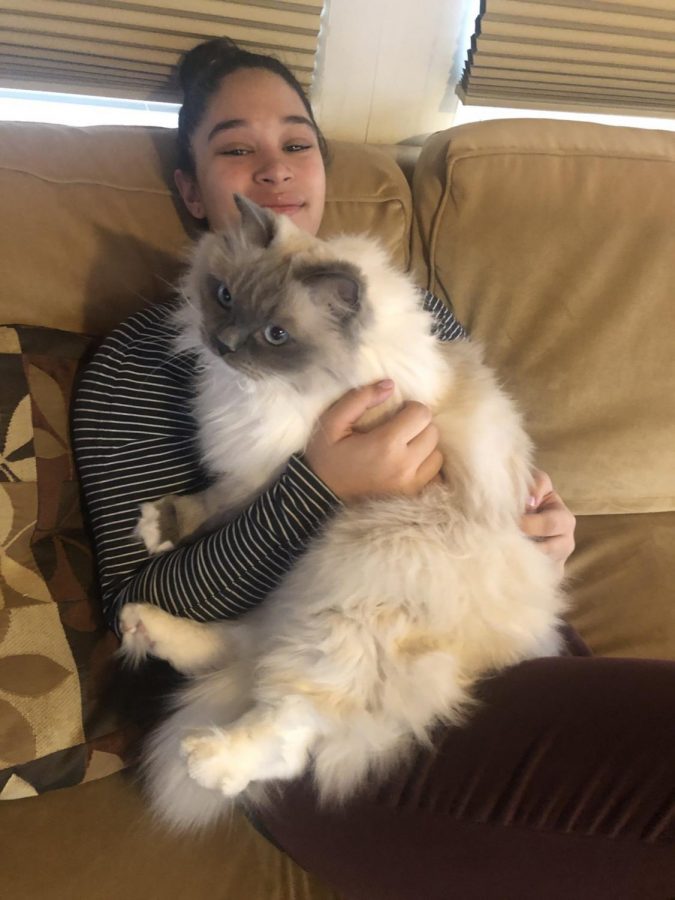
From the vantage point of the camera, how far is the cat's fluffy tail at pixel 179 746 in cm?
109

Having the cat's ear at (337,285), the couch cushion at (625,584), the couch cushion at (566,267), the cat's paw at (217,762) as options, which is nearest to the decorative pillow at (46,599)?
the cat's paw at (217,762)

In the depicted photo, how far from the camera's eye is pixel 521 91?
1.98m

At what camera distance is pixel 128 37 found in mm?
1604

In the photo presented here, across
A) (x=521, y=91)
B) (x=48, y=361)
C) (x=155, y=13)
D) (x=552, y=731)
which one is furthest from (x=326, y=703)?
(x=521, y=91)

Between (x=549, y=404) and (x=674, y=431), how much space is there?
40 centimetres

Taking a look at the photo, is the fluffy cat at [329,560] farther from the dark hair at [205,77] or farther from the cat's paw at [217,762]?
the dark hair at [205,77]

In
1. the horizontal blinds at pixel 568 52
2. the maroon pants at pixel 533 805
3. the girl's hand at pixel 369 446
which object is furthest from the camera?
the horizontal blinds at pixel 568 52

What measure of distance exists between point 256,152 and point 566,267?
90 cm

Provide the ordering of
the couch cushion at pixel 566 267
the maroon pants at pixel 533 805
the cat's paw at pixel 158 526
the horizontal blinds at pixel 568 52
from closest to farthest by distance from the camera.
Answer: the maroon pants at pixel 533 805, the cat's paw at pixel 158 526, the couch cushion at pixel 566 267, the horizontal blinds at pixel 568 52

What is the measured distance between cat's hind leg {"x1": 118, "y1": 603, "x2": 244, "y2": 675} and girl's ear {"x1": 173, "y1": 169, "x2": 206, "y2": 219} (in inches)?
36.2

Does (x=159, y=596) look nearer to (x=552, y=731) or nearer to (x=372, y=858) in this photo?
(x=372, y=858)

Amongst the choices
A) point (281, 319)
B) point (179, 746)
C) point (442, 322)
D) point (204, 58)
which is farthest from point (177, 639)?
point (204, 58)

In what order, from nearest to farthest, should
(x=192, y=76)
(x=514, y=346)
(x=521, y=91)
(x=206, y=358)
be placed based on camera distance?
(x=206, y=358) → (x=192, y=76) → (x=514, y=346) → (x=521, y=91)

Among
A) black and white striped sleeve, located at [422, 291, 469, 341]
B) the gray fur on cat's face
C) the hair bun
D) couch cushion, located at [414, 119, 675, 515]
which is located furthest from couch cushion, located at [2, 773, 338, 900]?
the hair bun
